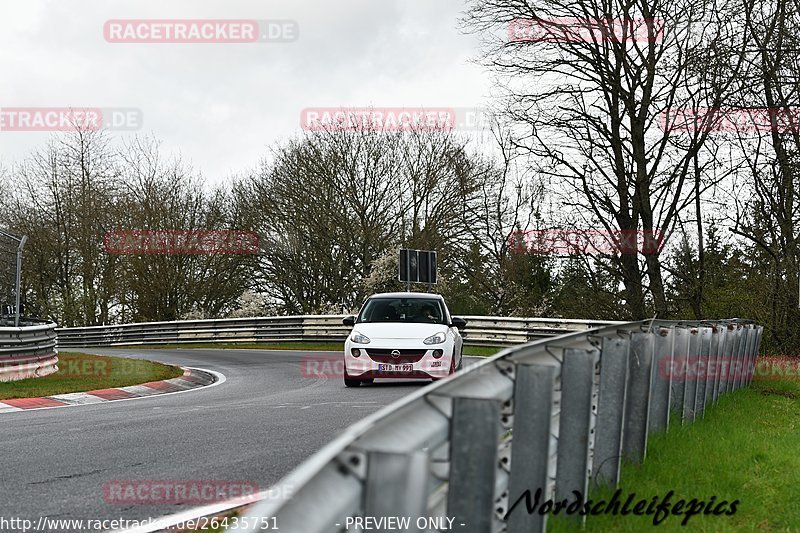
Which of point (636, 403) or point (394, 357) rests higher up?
point (636, 403)

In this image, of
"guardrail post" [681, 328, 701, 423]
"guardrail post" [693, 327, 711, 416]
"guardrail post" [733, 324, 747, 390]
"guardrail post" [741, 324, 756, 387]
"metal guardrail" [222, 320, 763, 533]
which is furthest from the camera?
"guardrail post" [741, 324, 756, 387]

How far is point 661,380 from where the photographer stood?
7629mm

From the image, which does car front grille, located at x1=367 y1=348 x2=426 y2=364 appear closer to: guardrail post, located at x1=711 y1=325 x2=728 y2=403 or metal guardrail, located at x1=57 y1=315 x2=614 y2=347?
guardrail post, located at x1=711 y1=325 x2=728 y2=403

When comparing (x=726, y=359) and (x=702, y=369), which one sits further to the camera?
(x=726, y=359)

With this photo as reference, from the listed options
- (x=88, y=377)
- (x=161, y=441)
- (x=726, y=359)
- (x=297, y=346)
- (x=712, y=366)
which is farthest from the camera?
(x=297, y=346)

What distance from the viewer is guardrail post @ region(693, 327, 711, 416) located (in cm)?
940

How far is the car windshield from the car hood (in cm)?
34

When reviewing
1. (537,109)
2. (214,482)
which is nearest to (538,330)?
(537,109)

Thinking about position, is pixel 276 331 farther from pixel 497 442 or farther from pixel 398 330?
pixel 497 442

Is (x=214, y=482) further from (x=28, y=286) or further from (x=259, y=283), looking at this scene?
(x=28, y=286)

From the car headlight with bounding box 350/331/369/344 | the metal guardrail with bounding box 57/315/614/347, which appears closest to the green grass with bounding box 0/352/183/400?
the car headlight with bounding box 350/331/369/344

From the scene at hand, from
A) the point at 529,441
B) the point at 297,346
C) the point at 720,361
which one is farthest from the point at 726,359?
the point at 297,346

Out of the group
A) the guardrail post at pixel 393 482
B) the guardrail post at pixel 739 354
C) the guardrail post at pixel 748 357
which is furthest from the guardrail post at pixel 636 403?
the guardrail post at pixel 748 357

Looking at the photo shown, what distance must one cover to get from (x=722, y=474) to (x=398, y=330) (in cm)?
851
